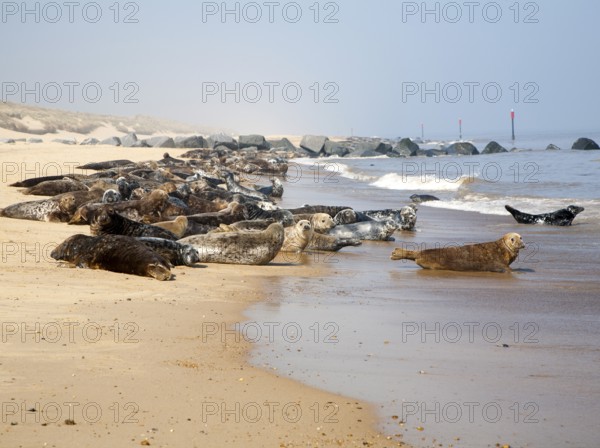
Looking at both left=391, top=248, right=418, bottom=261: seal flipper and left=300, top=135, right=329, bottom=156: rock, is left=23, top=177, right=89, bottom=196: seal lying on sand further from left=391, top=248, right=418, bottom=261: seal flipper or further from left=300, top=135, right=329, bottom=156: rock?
left=300, top=135, right=329, bottom=156: rock

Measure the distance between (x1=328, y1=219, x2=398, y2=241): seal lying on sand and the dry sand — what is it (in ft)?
15.4

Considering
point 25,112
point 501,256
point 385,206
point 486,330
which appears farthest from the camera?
point 25,112

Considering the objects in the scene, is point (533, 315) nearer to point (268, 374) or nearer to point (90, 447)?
point (268, 374)

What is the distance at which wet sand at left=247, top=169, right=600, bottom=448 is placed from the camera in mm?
3578

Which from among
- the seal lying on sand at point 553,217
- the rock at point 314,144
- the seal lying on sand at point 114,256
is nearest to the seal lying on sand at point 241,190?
the seal lying on sand at point 553,217

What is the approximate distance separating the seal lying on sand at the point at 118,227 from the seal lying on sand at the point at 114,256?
3.14 ft

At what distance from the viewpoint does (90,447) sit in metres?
3.05

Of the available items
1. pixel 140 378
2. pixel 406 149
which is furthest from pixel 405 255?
pixel 406 149

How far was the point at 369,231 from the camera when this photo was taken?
10.9m

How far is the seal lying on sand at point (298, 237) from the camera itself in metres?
9.12

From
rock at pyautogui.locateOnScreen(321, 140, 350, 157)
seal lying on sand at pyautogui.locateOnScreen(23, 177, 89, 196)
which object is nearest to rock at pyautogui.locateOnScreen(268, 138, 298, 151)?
rock at pyautogui.locateOnScreen(321, 140, 350, 157)

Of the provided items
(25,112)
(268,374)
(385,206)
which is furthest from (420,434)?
(25,112)

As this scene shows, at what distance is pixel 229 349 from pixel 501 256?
4.31m

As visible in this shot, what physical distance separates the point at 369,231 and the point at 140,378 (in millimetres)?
7230
